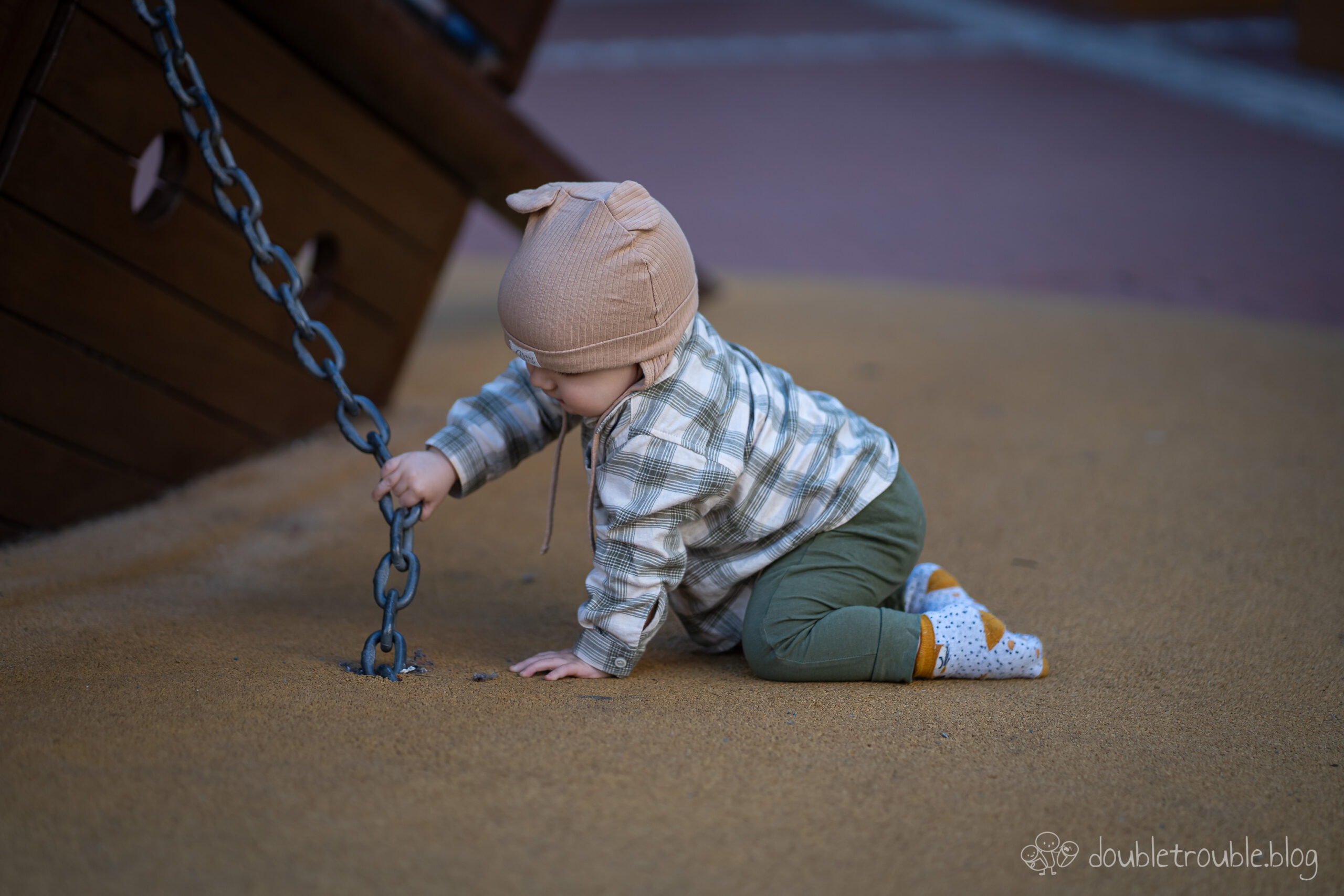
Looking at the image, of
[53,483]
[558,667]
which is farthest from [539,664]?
[53,483]

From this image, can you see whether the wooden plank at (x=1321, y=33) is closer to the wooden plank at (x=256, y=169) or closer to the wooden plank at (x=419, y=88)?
the wooden plank at (x=419, y=88)

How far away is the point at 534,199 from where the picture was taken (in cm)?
154

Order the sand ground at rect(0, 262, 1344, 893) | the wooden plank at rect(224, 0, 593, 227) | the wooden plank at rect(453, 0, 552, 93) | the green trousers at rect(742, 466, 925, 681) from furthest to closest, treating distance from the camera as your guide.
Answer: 1. the wooden plank at rect(453, 0, 552, 93)
2. the wooden plank at rect(224, 0, 593, 227)
3. the green trousers at rect(742, 466, 925, 681)
4. the sand ground at rect(0, 262, 1344, 893)

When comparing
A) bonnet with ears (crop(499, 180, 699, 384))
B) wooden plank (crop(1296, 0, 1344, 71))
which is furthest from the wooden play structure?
wooden plank (crop(1296, 0, 1344, 71))

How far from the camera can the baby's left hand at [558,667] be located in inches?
65.9

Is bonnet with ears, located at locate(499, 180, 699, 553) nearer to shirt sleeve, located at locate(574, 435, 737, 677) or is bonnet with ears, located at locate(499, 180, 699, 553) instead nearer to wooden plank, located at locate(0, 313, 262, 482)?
shirt sleeve, located at locate(574, 435, 737, 677)

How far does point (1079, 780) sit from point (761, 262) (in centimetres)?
464

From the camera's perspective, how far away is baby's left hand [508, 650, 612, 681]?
1.67 metres

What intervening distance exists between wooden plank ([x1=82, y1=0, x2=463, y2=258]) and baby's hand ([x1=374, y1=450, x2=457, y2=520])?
1124mm

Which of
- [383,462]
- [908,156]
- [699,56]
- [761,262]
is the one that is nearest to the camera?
[383,462]

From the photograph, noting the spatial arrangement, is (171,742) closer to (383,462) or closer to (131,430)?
(383,462)

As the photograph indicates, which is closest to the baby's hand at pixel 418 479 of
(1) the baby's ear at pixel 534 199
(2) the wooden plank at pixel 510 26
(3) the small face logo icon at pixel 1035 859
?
(1) the baby's ear at pixel 534 199

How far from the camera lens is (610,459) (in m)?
1.62

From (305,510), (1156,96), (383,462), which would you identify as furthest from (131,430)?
(1156,96)
